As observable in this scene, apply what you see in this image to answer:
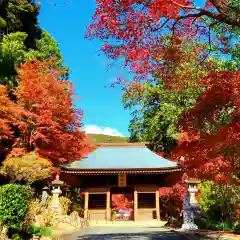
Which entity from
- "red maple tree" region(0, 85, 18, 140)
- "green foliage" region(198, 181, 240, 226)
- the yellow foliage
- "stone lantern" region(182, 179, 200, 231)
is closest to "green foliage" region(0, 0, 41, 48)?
"red maple tree" region(0, 85, 18, 140)

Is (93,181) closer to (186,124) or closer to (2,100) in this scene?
(2,100)

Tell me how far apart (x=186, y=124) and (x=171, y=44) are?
8.42 ft

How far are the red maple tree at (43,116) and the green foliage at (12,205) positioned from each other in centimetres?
1027

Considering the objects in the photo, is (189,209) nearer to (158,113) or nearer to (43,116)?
(43,116)

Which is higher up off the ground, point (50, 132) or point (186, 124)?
point (50, 132)

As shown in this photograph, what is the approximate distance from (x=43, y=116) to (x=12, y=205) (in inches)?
429

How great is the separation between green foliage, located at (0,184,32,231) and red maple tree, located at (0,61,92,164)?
1027 cm

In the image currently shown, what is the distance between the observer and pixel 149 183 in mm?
22172

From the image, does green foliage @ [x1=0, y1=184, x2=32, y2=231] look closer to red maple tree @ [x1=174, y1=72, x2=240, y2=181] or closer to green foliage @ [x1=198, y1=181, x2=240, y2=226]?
red maple tree @ [x1=174, y1=72, x2=240, y2=181]

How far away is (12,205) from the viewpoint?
8.61 metres

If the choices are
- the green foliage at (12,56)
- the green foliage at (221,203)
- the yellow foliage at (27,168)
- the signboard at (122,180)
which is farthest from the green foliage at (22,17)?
the green foliage at (221,203)

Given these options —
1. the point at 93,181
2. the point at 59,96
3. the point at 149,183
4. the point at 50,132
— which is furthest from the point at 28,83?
the point at 149,183

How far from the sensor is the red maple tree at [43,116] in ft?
62.8

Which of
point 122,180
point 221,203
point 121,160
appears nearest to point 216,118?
point 221,203
